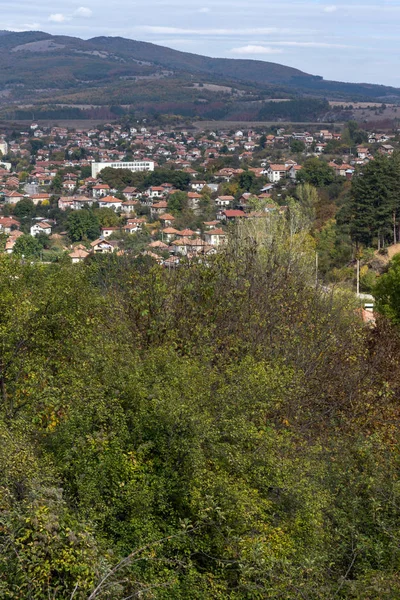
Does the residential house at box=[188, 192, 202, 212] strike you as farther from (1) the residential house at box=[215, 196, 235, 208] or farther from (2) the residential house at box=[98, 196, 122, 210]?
(2) the residential house at box=[98, 196, 122, 210]

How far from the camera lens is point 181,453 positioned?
5.25m

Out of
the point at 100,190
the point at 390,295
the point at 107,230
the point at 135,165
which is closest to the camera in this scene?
the point at 390,295

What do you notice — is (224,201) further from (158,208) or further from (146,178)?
(146,178)

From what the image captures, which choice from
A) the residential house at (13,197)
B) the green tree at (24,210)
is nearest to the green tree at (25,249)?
the green tree at (24,210)

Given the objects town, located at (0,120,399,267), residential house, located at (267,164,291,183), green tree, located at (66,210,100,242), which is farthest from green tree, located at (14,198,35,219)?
residential house, located at (267,164,291,183)

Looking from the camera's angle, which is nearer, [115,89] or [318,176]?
[318,176]

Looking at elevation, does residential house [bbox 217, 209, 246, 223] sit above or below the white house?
above

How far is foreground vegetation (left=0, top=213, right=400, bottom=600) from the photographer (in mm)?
4453

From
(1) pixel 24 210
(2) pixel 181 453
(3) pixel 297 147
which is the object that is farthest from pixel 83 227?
(3) pixel 297 147

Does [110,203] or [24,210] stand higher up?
[110,203]

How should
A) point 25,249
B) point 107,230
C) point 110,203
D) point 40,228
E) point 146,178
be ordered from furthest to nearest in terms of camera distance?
point 146,178
point 110,203
point 40,228
point 107,230
point 25,249

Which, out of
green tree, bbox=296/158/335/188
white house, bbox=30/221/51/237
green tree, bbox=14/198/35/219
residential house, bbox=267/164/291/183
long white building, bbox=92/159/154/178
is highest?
green tree, bbox=296/158/335/188

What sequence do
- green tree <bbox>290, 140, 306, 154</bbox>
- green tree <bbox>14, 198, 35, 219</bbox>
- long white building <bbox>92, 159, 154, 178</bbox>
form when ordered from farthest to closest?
long white building <bbox>92, 159, 154, 178</bbox>, green tree <bbox>290, 140, 306, 154</bbox>, green tree <bbox>14, 198, 35, 219</bbox>

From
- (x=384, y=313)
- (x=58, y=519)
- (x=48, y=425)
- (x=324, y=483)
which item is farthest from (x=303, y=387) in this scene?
(x=384, y=313)
